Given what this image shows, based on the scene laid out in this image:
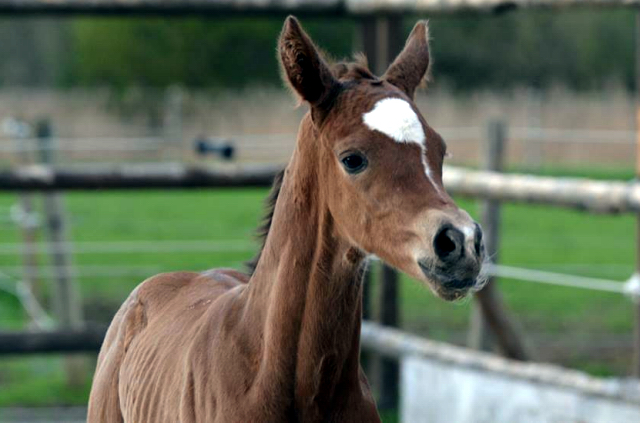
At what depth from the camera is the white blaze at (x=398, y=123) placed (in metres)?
2.95

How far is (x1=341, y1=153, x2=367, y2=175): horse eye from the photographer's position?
2998 mm

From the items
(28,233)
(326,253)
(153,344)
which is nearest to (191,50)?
(28,233)

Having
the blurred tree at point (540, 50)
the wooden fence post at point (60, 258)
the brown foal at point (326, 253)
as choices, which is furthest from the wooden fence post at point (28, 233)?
the blurred tree at point (540, 50)

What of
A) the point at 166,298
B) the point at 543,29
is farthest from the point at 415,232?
the point at 543,29

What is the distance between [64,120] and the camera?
25438 mm

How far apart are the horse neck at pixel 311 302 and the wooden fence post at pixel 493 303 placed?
2.71 metres

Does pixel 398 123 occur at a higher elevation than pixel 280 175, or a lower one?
higher

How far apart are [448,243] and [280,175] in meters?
0.82

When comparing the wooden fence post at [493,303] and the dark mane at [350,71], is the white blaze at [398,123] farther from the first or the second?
the wooden fence post at [493,303]

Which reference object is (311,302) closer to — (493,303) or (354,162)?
(354,162)

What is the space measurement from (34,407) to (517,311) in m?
4.37

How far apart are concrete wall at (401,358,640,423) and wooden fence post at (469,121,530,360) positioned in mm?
358

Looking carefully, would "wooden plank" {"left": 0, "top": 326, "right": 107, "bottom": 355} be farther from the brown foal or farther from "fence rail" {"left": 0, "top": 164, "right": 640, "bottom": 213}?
the brown foal

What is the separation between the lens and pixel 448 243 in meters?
2.78
